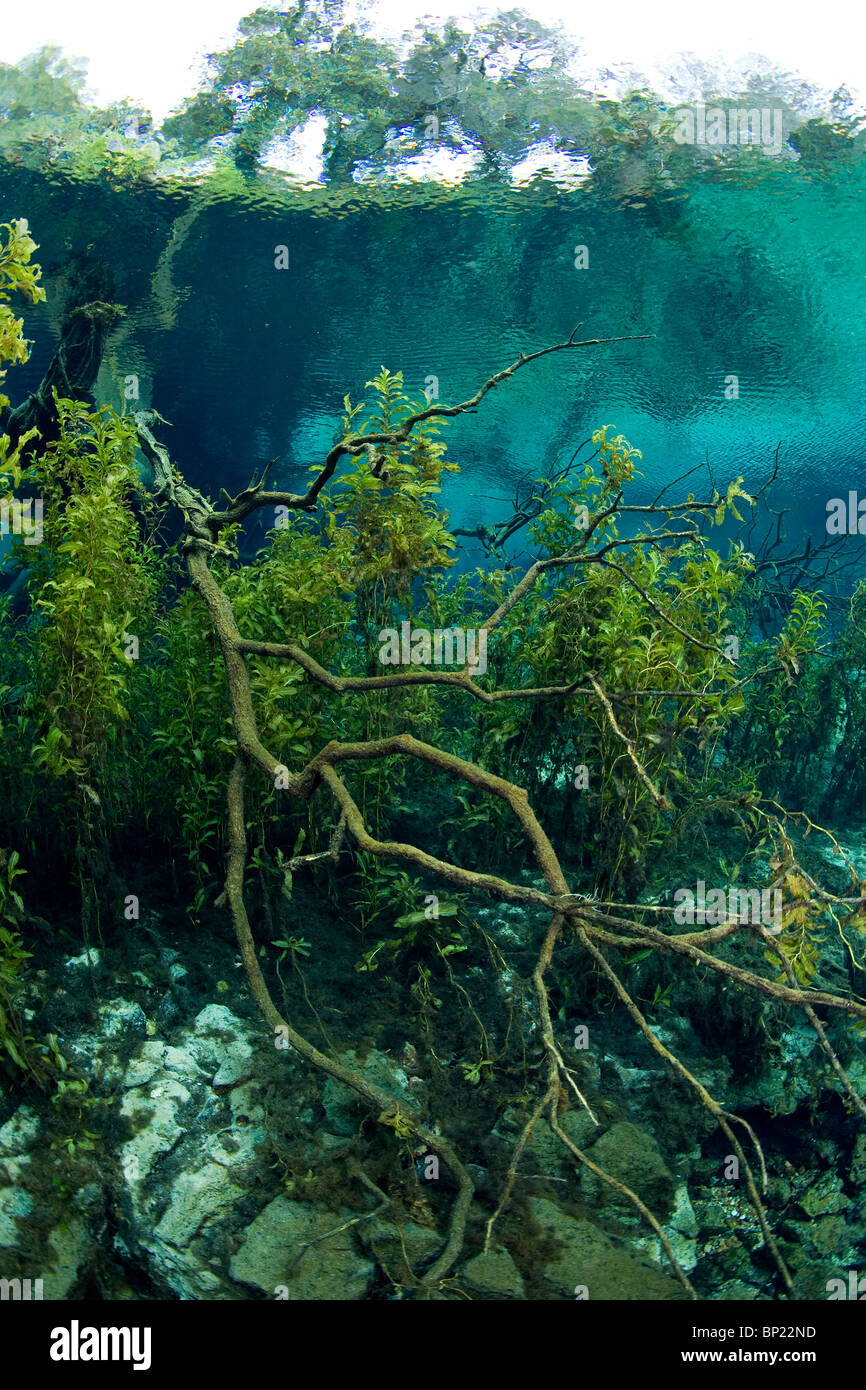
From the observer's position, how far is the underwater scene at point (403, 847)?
12.7 feet

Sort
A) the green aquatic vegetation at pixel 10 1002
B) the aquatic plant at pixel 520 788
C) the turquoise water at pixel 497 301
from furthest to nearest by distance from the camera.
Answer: the turquoise water at pixel 497 301, the green aquatic vegetation at pixel 10 1002, the aquatic plant at pixel 520 788

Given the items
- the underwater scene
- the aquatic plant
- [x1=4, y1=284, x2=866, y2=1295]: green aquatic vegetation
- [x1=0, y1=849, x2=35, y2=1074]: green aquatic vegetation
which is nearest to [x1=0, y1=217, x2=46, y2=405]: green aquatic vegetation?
the underwater scene

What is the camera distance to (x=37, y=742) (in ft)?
18.9

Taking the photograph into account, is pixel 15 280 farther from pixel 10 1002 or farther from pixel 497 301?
pixel 497 301

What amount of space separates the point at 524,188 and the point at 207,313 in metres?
7.08

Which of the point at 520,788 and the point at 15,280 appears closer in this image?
the point at 15,280

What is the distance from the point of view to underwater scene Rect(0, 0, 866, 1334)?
3.86 metres

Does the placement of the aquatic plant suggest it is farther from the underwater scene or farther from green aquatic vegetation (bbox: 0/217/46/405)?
green aquatic vegetation (bbox: 0/217/46/405)

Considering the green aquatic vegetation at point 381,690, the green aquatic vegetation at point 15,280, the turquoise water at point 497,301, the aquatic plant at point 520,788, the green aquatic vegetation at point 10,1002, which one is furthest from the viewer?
the turquoise water at point 497,301

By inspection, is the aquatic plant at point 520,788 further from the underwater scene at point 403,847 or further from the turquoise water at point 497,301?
the turquoise water at point 497,301

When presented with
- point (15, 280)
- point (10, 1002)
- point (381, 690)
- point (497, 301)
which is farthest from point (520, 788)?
point (497, 301)

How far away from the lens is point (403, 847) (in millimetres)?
3625

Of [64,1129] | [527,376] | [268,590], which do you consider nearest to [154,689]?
[268,590]

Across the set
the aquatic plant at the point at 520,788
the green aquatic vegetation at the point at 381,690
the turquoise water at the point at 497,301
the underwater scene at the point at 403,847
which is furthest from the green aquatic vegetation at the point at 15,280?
the turquoise water at the point at 497,301
